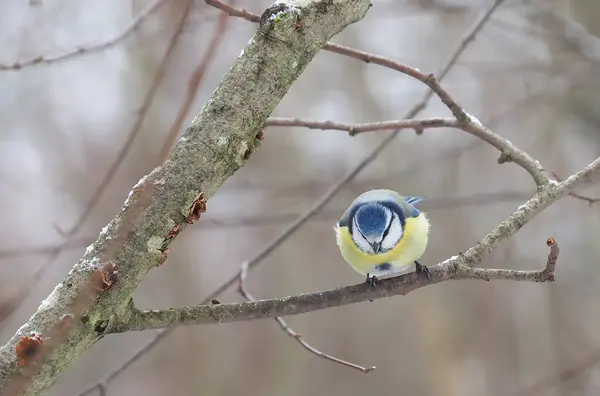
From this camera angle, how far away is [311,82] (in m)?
3.68

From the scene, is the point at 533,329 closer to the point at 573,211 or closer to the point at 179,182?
the point at 573,211

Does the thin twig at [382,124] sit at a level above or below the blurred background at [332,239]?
below

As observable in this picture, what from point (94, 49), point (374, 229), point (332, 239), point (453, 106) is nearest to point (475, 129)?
point (453, 106)

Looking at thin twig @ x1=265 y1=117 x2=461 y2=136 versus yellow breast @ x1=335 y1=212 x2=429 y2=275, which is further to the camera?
yellow breast @ x1=335 y1=212 x2=429 y2=275

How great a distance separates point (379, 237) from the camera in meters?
1.01

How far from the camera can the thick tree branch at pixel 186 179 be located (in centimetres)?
54

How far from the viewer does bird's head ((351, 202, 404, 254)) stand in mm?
1005

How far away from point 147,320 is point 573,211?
102 inches

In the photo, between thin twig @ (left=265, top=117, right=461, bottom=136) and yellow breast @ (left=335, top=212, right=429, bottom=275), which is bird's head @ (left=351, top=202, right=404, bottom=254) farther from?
thin twig @ (left=265, top=117, right=461, bottom=136)

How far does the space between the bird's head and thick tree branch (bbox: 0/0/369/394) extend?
42cm

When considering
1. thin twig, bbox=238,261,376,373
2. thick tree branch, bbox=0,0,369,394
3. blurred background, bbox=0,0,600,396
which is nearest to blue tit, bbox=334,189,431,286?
thin twig, bbox=238,261,376,373

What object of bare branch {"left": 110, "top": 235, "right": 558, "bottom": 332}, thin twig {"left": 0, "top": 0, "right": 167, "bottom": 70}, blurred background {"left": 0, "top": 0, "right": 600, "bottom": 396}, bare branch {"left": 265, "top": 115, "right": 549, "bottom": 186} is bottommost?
bare branch {"left": 110, "top": 235, "right": 558, "bottom": 332}

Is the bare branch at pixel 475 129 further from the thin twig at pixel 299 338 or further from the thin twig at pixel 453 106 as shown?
the thin twig at pixel 299 338

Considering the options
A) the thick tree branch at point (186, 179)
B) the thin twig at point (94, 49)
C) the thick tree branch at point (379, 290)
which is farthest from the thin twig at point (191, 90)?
the thin twig at point (94, 49)
